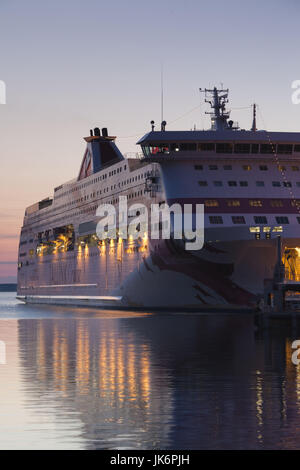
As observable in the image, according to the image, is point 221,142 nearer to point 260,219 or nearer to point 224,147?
point 224,147

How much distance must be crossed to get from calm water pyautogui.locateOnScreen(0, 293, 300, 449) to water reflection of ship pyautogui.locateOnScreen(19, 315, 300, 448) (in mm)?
21

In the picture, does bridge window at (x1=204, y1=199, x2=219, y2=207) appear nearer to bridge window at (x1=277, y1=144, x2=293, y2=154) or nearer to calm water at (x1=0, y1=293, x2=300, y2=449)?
bridge window at (x1=277, y1=144, x2=293, y2=154)

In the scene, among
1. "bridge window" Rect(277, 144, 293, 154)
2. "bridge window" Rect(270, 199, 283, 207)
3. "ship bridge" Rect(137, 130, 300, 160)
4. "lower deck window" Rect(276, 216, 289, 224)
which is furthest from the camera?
"bridge window" Rect(277, 144, 293, 154)

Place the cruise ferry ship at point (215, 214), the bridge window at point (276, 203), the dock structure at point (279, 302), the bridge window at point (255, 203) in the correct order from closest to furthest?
the dock structure at point (279, 302) → the cruise ferry ship at point (215, 214) → the bridge window at point (255, 203) → the bridge window at point (276, 203)

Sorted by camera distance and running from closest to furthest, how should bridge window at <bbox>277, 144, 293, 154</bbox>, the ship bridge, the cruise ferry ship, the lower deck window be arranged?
1. the cruise ferry ship
2. the lower deck window
3. the ship bridge
4. bridge window at <bbox>277, 144, 293, 154</bbox>

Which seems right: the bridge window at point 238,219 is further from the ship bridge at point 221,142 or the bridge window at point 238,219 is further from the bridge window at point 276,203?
the ship bridge at point 221,142

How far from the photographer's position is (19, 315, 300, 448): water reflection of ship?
15.4 m

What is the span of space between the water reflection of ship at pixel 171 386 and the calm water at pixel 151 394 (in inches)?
0.8

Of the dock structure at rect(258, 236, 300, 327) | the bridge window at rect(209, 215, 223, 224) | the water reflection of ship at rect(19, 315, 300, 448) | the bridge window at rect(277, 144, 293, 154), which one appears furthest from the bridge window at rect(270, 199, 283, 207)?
the water reflection of ship at rect(19, 315, 300, 448)

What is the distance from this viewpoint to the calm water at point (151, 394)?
15.1m

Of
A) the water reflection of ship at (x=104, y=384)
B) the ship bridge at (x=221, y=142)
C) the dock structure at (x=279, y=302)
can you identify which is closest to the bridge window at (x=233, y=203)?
the ship bridge at (x=221, y=142)

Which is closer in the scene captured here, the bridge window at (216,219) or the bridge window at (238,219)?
the bridge window at (216,219)

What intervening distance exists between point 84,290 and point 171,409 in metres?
62.9

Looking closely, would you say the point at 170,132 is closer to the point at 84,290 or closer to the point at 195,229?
the point at 195,229
